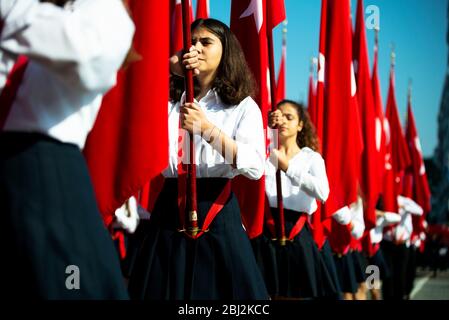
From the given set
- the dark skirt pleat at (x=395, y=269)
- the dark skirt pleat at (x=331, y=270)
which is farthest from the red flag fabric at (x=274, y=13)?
the dark skirt pleat at (x=395, y=269)

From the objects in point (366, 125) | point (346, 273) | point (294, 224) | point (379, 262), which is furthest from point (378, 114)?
point (294, 224)

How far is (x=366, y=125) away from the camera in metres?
10.3

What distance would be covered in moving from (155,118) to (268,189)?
285cm

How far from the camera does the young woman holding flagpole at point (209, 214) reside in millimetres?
3820

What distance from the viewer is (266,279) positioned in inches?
271

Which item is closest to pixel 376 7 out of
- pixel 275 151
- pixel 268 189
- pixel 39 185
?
pixel 275 151

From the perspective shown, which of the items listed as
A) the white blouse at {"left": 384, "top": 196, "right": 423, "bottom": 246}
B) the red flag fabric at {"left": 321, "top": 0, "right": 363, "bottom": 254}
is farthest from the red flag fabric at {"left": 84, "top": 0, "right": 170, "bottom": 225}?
the white blouse at {"left": 384, "top": 196, "right": 423, "bottom": 246}

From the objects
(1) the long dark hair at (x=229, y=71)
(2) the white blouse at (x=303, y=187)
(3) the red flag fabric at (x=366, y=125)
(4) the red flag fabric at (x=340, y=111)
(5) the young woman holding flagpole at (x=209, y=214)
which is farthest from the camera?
(3) the red flag fabric at (x=366, y=125)

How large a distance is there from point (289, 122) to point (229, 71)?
9.27ft

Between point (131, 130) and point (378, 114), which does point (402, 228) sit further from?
point (131, 130)

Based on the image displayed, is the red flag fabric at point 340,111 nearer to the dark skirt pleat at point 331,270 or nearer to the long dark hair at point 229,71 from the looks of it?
the dark skirt pleat at point 331,270

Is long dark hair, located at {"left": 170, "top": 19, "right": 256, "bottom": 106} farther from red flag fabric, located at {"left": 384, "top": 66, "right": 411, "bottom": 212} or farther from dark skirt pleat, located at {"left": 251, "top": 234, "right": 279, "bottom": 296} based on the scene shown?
red flag fabric, located at {"left": 384, "top": 66, "right": 411, "bottom": 212}

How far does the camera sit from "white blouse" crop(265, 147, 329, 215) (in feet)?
19.8

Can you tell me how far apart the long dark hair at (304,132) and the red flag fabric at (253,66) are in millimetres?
1185
